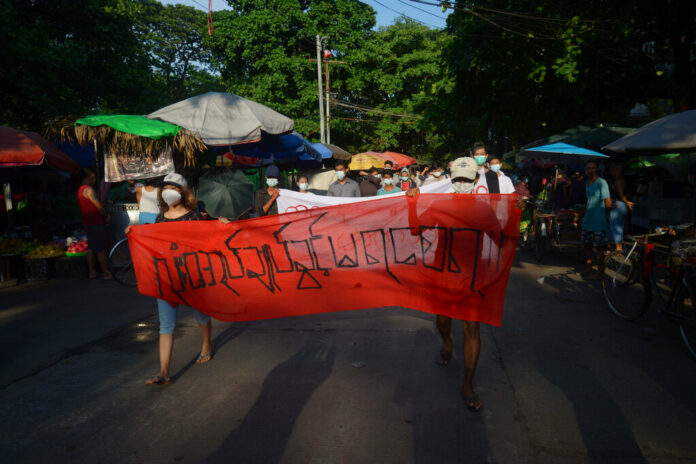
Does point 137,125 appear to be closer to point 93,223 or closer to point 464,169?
point 93,223

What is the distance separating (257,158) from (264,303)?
435 inches

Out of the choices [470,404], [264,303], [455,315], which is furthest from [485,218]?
[264,303]

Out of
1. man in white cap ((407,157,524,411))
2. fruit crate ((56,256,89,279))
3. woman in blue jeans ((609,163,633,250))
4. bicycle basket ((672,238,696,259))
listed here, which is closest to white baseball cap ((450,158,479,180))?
man in white cap ((407,157,524,411))

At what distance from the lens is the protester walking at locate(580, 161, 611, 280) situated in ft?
28.1

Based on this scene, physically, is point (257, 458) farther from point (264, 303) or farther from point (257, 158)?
point (257, 158)

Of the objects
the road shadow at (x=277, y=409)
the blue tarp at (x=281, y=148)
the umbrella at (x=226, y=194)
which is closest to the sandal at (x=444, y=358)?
the road shadow at (x=277, y=409)

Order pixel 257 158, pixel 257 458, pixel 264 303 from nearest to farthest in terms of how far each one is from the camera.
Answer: pixel 257 458 → pixel 264 303 → pixel 257 158

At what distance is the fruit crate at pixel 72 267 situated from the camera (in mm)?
9789

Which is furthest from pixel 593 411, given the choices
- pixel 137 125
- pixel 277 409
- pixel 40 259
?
pixel 40 259

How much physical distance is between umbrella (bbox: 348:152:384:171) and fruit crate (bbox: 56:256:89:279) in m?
15.5

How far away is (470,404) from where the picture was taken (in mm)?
3721

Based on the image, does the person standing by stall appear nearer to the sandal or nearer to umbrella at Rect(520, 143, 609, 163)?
the sandal

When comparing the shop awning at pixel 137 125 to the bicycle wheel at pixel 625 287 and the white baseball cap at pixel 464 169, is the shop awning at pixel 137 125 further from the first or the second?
the bicycle wheel at pixel 625 287

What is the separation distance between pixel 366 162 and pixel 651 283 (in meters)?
19.1
